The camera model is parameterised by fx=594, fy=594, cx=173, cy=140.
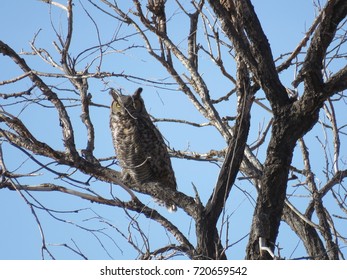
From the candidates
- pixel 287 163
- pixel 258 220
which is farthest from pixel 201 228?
pixel 287 163

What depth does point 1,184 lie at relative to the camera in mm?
3266

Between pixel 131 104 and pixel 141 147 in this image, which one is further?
pixel 131 104

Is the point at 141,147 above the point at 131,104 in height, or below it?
below

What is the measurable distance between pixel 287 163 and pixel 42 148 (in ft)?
4.89

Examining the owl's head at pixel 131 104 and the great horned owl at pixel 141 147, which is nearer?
the great horned owl at pixel 141 147

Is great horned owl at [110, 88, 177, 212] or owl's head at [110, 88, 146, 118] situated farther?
owl's head at [110, 88, 146, 118]

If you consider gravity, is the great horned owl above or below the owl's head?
below

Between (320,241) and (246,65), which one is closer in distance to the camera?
(246,65)

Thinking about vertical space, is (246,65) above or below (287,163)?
above

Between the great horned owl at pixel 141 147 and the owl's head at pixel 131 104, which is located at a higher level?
the owl's head at pixel 131 104

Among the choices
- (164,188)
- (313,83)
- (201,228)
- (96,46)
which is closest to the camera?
(313,83)

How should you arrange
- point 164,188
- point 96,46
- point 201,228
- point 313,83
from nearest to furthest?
point 313,83
point 201,228
point 96,46
point 164,188
